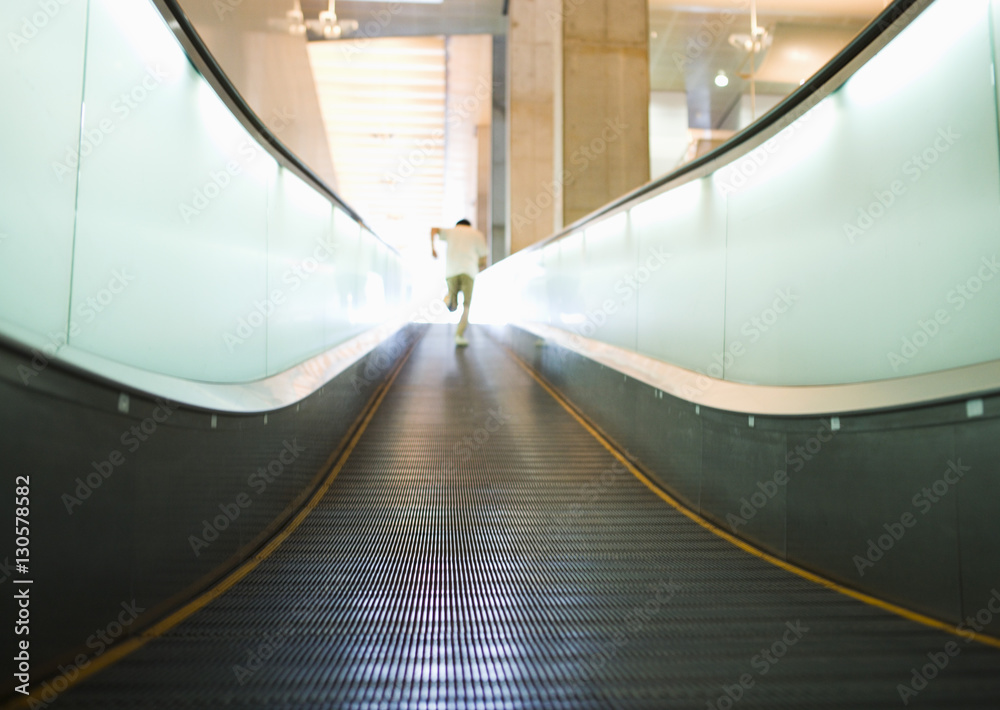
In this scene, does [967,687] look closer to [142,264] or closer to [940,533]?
[940,533]

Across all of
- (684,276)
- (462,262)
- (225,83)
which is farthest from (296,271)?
(462,262)

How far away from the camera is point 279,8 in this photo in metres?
12.2

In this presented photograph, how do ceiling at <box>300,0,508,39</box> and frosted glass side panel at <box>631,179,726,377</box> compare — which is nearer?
frosted glass side panel at <box>631,179,726,377</box>

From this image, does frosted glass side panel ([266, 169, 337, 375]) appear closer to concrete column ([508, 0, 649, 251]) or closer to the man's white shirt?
the man's white shirt

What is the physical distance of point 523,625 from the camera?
2584 mm

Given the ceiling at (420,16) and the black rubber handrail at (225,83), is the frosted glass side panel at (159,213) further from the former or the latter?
the ceiling at (420,16)

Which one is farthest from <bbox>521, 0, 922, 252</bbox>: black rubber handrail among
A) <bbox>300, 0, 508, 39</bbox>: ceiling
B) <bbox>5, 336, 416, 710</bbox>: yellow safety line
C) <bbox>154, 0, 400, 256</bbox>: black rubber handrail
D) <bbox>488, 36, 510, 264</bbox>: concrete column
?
<bbox>488, 36, 510, 264</bbox>: concrete column

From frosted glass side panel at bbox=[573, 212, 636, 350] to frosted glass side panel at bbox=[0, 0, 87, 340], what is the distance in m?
4.53

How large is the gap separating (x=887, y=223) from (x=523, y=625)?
2.22 m

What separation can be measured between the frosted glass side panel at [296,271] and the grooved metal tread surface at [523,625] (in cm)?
102

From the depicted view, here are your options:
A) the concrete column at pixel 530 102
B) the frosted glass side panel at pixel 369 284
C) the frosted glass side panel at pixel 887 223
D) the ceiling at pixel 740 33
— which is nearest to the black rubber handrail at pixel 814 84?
the frosted glass side panel at pixel 887 223

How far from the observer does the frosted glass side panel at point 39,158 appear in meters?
2.06

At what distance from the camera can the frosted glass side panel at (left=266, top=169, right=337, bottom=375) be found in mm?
4633

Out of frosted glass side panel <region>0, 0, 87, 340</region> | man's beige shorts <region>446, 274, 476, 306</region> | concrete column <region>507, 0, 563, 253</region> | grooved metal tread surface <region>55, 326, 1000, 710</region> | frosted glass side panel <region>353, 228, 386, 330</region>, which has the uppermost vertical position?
concrete column <region>507, 0, 563, 253</region>
